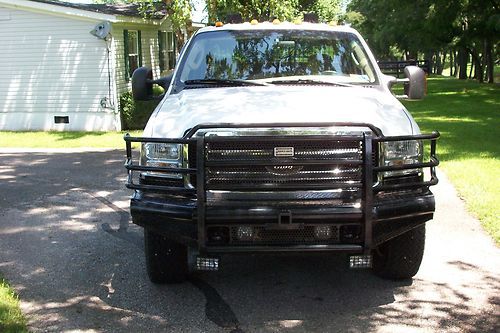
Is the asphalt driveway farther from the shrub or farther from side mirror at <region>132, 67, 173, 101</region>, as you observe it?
the shrub

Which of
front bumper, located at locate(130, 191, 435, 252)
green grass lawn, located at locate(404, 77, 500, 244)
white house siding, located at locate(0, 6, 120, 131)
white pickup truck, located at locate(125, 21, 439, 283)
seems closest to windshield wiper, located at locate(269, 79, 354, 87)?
white pickup truck, located at locate(125, 21, 439, 283)

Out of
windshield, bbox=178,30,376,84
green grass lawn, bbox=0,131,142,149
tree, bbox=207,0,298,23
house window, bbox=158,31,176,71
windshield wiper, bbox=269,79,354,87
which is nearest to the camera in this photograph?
windshield wiper, bbox=269,79,354,87

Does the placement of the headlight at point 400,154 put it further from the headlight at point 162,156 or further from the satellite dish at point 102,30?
the satellite dish at point 102,30

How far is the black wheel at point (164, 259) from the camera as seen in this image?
4578 mm

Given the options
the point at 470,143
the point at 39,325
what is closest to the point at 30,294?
the point at 39,325

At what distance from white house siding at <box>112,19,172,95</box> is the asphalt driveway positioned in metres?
11.0

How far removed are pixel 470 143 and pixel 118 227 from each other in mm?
8354

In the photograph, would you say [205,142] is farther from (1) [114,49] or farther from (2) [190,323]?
(1) [114,49]

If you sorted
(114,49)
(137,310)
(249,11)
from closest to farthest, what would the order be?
(137,310)
(114,49)
(249,11)

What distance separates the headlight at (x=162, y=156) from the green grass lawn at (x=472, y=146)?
3.47m

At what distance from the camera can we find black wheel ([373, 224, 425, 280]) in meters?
4.63

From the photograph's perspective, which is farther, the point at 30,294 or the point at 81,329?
the point at 30,294

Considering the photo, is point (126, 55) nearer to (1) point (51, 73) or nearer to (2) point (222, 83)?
(1) point (51, 73)

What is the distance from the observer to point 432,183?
4176mm
